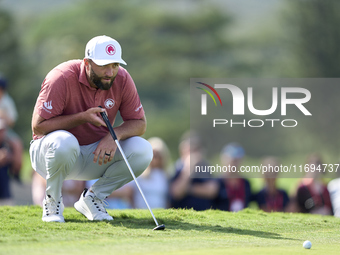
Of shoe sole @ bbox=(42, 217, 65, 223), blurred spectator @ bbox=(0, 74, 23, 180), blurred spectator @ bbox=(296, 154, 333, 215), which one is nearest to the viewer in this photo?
shoe sole @ bbox=(42, 217, 65, 223)

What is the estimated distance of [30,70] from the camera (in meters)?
40.2

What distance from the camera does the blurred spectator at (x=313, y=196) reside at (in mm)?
8125

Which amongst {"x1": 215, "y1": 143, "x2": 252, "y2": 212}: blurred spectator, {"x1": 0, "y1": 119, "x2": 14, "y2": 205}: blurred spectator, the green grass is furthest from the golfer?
{"x1": 0, "y1": 119, "x2": 14, "y2": 205}: blurred spectator

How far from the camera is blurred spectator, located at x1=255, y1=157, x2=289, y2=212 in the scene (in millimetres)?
8312

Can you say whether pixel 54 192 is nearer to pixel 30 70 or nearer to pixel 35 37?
pixel 30 70

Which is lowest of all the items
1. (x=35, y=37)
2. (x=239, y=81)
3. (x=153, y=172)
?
(x=153, y=172)

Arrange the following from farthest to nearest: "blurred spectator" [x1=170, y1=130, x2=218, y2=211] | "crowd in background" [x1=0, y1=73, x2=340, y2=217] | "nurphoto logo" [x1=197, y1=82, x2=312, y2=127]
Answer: "nurphoto logo" [x1=197, y1=82, x2=312, y2=127] < "crowd in background" [x1=0, y1=73, x2=340, y2=217] < "blurred spectator" [x1=170, y1=130, x2=218, y2=211]

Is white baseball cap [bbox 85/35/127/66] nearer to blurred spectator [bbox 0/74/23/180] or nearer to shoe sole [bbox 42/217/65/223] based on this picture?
shoe sole [bbox 42/217/65/223]

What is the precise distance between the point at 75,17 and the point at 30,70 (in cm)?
1088

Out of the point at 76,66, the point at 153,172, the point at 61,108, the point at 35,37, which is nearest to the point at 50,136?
the point at 61,108

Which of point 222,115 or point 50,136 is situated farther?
point 222,115

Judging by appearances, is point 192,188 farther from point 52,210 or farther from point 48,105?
point 48,105

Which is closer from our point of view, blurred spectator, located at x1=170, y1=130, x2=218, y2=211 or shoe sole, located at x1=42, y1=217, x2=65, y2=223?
shoe sole, located at x1=42, y1=217, x2=65, y2=223

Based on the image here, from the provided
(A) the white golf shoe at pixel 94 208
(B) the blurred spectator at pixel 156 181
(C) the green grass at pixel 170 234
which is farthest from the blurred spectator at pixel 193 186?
(A) the white golf shoe at pixel 94 208
